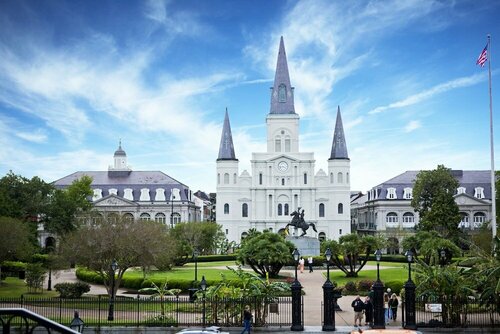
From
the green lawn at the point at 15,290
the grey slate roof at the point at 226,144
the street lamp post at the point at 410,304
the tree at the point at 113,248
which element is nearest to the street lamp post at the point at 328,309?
the street lamp post at the point at 410,304

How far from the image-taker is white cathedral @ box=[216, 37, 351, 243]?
95.3 m

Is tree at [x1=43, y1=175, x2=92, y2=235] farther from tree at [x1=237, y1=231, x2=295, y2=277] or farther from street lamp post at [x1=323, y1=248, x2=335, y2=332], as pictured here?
street lamp post at [x1=323, y1=248, x2=335, y2=332]

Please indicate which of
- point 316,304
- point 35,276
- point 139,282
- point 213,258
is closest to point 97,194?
point 213,258

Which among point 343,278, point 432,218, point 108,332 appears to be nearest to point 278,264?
point 343,278

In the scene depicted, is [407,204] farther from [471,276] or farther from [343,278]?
[471,276]

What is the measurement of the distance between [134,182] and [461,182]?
5412cm

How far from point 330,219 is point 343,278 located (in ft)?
174

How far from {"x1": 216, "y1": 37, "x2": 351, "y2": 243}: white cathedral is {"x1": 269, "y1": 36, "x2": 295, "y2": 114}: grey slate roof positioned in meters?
7.69

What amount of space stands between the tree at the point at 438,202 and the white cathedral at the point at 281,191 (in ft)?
75.7

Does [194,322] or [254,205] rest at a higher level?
[254,205]

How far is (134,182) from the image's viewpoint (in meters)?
98.8

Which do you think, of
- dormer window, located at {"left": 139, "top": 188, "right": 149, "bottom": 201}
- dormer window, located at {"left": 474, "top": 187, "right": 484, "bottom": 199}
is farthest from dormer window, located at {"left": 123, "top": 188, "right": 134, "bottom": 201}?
dormer window, located at {"left": 474, "top": 187, "right": 484, "bottom": 199}

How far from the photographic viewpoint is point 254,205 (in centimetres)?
9606

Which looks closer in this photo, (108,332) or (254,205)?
(108,332)
